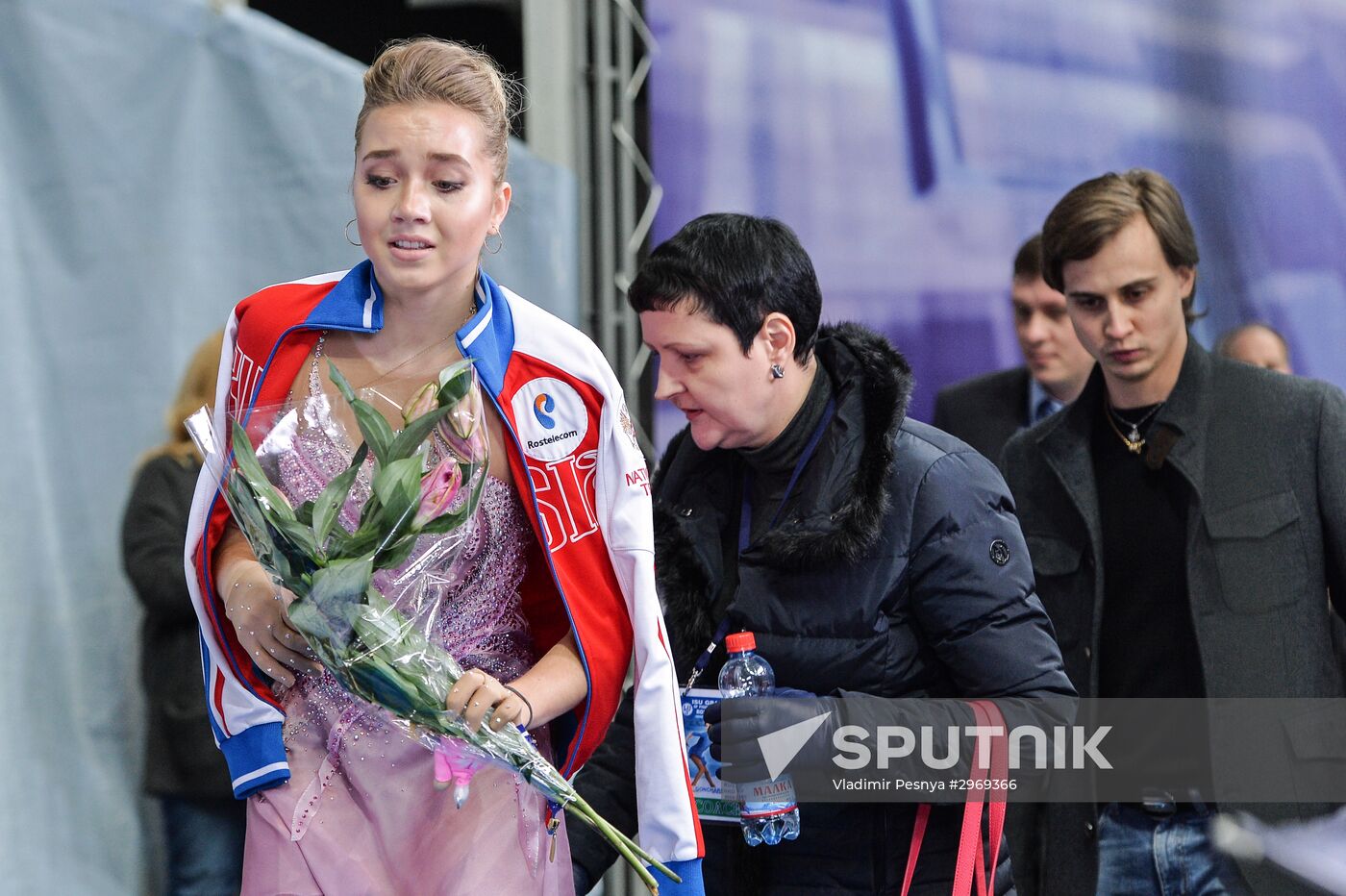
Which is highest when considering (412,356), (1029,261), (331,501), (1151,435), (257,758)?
(1029,261)

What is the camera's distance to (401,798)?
2.05m

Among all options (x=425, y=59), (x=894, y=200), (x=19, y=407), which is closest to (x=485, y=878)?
(x=425, y=59)

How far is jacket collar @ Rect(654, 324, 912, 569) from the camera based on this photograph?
241cm

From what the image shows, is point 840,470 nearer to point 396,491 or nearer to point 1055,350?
point 396,491

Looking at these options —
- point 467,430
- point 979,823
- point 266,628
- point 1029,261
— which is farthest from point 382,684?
point 1029,261

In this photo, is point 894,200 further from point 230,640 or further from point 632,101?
point 230,640

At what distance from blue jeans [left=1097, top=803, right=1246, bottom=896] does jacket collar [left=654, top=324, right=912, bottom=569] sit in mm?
1201

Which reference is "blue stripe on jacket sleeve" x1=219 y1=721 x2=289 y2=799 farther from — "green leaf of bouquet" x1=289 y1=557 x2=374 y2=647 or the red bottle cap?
the red bottle cap

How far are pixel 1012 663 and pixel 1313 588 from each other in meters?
1.12

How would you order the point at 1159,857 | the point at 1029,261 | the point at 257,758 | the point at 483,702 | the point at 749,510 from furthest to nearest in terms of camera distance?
the point at 1029,261 → the point at 1159,857 → the point at 749,510 → the point at 257,758 → the point at 483,702

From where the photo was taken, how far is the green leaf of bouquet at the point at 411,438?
182cm

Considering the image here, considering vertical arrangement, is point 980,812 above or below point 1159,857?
above

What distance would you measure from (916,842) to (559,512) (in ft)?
2.78

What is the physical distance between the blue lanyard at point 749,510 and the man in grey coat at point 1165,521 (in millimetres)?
1004
